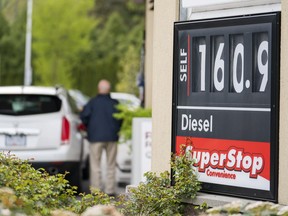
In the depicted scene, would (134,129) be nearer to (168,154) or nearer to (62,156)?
(62,156)

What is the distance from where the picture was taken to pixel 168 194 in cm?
673

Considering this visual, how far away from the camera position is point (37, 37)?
142ft

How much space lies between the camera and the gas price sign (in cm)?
631

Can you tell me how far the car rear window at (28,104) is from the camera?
12734mm

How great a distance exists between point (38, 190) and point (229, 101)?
158 centimetres

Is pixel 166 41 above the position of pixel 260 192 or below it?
above

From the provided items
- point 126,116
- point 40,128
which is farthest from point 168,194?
point 126,116

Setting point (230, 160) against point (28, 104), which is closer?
point (230, 160)

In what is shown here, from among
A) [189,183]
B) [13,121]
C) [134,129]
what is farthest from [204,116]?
[13,121]

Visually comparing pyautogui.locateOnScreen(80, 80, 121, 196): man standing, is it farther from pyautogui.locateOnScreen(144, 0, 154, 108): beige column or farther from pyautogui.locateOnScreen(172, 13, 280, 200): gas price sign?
pyautogui.locateOnScreen(172, 13, 280, 200): gas price sign
